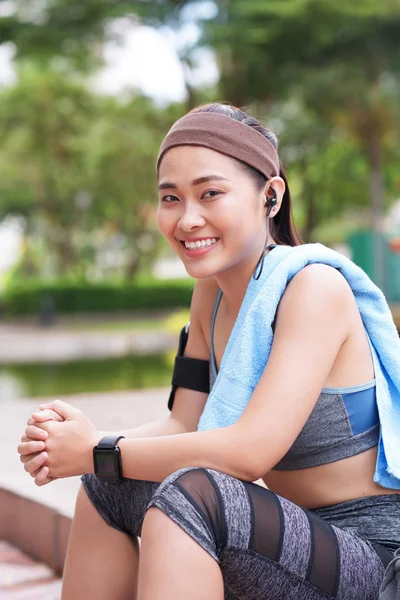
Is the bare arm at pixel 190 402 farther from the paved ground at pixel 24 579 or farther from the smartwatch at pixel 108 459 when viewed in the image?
the paved ground at pixel 24 579

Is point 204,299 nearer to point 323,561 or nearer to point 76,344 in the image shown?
point 323,561

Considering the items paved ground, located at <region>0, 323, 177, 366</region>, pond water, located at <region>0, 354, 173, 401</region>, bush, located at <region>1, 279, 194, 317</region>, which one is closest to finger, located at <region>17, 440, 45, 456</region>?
pond water, located at <region>0, 354, 173, 401</region>

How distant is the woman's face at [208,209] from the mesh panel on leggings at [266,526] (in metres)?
0.51

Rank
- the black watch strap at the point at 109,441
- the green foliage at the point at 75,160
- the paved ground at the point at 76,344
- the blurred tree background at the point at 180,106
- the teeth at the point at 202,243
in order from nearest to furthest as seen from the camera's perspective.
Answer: the black watch strap at the point at 109,441, the teeth at the point at 202,243, the paved ground at the point at 76,344, the blurred tree background at the point at 180,106, the green foliage at the point at 75,160

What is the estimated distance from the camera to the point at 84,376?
32.8 feet

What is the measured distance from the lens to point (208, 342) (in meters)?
2.06

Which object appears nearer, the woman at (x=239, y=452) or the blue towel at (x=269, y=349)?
the woman at (x=239, y=452)

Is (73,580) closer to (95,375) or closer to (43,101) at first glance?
(95,375)

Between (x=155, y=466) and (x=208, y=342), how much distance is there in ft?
1.57

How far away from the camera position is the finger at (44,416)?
1.73m

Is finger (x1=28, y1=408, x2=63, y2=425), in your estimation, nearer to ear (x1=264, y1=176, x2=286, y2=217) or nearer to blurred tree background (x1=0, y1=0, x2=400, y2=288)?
ear (x1=264, y1=176, x2=286, y2=217)

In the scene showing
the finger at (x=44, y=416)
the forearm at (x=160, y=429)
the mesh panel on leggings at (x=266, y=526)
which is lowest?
the mesh panel on leggings at (x=266, y=526)

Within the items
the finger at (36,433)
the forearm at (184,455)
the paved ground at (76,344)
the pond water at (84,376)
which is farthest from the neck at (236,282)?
the paved ground at (76,344)

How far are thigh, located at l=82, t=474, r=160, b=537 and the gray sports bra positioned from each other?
13.5 inches
